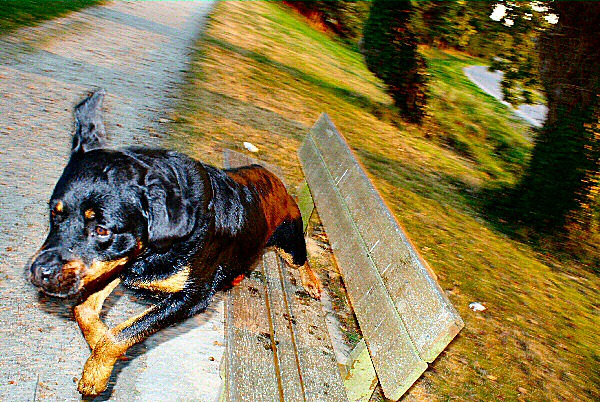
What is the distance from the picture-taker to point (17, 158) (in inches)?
197

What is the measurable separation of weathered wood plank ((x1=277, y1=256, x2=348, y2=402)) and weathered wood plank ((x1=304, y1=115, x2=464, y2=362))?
582 millimetres

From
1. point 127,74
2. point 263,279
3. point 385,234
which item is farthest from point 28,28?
point 385,234

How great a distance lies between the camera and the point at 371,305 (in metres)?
2.83

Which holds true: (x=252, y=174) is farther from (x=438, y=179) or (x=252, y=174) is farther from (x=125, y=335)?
(x=438, y=179)

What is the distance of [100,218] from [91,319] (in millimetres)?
889

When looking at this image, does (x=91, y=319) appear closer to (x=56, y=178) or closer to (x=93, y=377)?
(x=93, y=377)

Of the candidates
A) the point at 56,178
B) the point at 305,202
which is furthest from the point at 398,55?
the point at 56,178

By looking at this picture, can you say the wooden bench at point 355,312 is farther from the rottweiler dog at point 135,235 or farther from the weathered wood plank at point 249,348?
the rottweiler dog at point 135,235

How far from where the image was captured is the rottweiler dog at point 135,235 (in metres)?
2.49

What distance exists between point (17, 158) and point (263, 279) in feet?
9.87

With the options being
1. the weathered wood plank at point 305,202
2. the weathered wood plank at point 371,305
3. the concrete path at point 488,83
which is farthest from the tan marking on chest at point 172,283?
the concrete path at point 488,83

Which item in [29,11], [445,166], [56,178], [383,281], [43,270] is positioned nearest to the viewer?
[43,270]

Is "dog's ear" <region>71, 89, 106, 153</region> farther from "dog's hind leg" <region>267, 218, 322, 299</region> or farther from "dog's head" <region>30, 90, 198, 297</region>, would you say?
"dog's hind leg" <region>267, 218, 322, 299</region>

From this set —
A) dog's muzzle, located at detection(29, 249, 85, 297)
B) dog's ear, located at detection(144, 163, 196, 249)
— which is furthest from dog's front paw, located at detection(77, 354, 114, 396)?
dog's ear, located at detection(144, 163, 196, 249)
